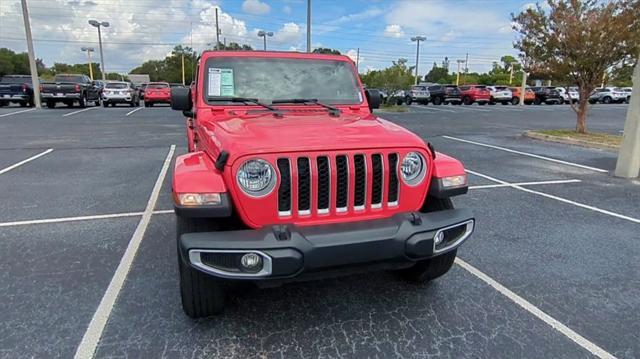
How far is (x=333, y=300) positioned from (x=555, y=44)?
485 inches

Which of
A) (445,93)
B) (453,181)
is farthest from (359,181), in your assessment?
(445,93)

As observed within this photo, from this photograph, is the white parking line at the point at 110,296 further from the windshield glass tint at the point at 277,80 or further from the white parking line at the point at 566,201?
the white parking line at the point at 566,201

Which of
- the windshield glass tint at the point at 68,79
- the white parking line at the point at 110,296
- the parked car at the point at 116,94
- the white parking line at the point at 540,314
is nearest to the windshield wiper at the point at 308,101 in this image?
the white parking line at the point at 540,314

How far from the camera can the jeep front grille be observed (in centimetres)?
240

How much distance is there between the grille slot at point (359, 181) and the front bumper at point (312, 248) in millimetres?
149

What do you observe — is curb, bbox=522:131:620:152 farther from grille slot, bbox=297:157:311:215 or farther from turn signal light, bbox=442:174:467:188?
grille slot, bbox=297:157:311:215

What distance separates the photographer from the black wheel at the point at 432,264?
2906 millimetres

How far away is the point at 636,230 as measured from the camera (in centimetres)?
464

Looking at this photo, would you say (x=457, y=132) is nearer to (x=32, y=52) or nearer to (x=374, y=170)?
(x=374, y=170)

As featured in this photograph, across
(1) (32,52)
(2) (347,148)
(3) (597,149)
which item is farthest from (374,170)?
(1) (32,52)

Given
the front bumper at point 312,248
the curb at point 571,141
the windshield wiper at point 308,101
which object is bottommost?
the curb at point 571,141

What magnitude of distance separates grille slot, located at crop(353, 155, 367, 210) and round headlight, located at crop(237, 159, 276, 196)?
501 mm

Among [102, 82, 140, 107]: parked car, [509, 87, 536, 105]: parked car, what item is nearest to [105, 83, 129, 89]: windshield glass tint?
[102, 82, 140, 107]: parked car

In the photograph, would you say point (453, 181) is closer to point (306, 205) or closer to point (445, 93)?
point (306, 205)
